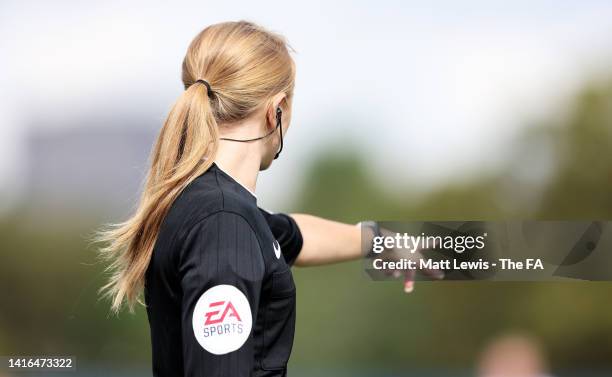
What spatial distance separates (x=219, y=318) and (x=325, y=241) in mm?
954

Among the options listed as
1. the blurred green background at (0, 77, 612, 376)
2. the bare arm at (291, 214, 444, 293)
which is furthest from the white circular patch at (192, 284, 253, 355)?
the blurred green background at (0, 77, 612, 376)

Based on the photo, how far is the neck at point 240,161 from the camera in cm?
101

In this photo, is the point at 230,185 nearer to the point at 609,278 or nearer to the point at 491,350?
the point at 609,278

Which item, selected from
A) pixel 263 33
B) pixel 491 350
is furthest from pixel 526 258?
pixel 263 33

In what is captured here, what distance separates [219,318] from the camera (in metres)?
0.83

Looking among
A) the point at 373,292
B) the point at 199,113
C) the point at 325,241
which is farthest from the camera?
the point at 373,292

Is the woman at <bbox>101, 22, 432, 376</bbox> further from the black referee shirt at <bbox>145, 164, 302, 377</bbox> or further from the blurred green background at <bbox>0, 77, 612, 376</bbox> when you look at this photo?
the blurred green background at <bbox>0, 77, 612, 376</bbox>

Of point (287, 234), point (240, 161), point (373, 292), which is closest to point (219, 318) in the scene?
point (240, 161)

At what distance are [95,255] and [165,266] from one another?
6.66 feet

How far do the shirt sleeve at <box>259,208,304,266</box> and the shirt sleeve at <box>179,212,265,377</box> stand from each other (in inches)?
27.0

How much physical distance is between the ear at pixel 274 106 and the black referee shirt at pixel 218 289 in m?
0.12

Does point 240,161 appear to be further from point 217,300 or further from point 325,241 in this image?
point 325,241

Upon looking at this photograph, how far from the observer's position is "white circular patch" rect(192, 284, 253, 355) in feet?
2.74

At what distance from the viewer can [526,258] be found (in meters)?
2.60
